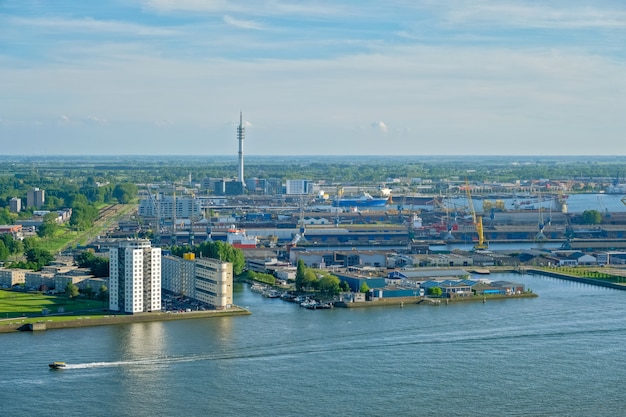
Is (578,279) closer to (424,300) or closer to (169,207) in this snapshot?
(424,300)

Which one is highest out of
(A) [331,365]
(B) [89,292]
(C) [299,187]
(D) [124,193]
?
(C) [299,187]

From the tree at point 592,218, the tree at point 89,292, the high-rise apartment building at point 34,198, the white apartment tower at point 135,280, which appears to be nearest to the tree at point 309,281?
the white apartment tower at point 135,280

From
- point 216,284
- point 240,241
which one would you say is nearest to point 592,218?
point 240,241

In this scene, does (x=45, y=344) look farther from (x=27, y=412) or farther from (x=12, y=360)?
(x=27, y=412)

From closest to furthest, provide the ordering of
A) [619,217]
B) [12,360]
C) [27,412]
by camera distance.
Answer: [27,412], [12,360], [619,217]

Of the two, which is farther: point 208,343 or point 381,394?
point 208,343

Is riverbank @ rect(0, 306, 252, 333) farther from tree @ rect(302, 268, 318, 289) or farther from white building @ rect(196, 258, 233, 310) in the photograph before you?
tree @ rect(302, 268, 318, 289)

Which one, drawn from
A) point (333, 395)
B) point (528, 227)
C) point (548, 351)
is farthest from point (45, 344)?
point (528, 227)
